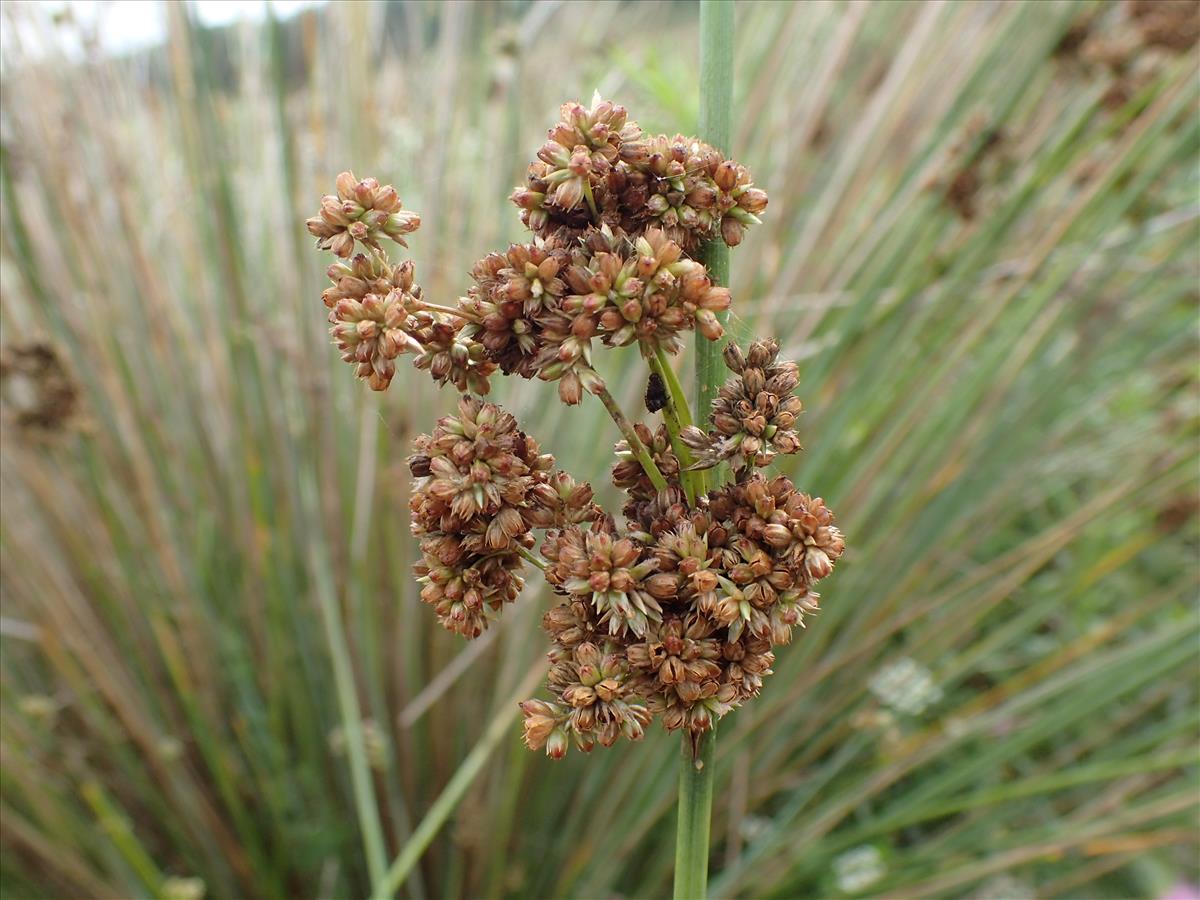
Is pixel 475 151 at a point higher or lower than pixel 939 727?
higher

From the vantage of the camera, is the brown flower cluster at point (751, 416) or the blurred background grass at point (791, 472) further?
the blurred background grass at point (791, 472)

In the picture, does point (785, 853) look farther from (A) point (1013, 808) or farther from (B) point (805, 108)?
(B) point (805, 108)

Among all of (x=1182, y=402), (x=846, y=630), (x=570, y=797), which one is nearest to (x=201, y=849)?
(x=570, y=797)

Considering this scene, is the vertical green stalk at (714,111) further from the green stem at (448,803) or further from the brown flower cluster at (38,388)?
the brown flower cluster at (38,388)

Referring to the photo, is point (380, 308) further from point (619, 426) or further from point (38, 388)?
point (38, 388)

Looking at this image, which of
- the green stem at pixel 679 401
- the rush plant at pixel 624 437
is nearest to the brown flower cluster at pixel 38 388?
the rush plant at pixel 624 437

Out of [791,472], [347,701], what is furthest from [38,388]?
[791,472]

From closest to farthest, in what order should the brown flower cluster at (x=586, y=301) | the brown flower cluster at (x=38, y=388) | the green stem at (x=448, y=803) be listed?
the brown flower cluster at (x=586, y=301), the green stem at (x=448, y=803), the brown flower cluster at (x=38, y=388)
